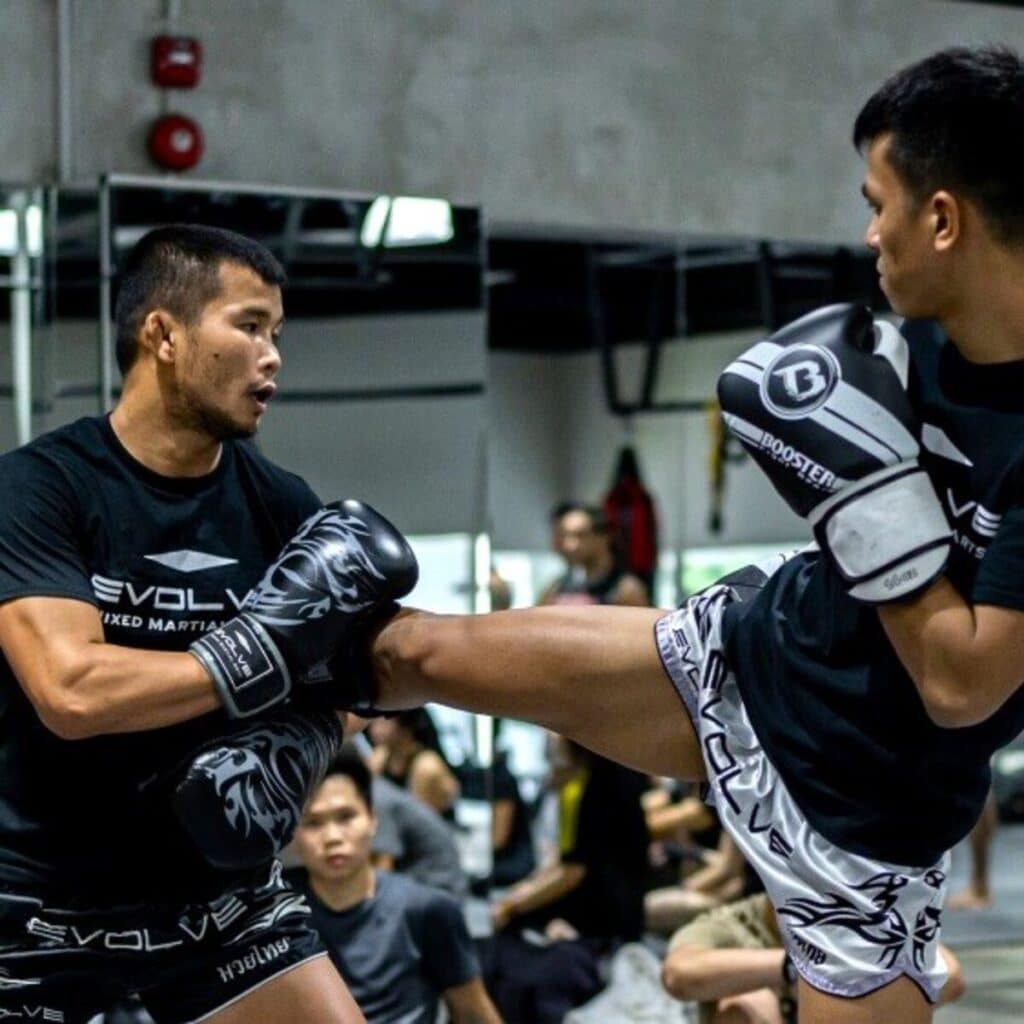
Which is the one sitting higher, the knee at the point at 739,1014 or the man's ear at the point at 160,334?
the man's ear at the point at 160,334

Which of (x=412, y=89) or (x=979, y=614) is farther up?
(x=412, y=89)

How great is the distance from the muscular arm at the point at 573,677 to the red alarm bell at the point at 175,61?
280cm

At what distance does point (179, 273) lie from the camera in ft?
11.0

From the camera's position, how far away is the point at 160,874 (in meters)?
3.28

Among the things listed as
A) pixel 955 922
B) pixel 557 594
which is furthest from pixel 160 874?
pixel 955 922

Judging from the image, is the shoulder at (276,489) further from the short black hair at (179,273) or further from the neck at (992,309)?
the neck at (992,309)

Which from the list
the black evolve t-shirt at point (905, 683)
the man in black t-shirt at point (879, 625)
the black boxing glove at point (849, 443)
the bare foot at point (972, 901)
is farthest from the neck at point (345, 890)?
the bare foot at point (972, 901)

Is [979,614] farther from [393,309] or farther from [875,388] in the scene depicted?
[393,309]

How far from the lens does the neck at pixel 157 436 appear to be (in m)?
3.32

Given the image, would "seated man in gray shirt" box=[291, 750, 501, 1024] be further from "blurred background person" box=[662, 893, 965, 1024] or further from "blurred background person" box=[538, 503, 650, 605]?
"blurred background person" box=[538, 503, 650, 605]

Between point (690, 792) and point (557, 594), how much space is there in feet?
3.00

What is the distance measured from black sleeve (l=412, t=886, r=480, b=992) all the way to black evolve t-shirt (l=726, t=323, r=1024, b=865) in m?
2.04

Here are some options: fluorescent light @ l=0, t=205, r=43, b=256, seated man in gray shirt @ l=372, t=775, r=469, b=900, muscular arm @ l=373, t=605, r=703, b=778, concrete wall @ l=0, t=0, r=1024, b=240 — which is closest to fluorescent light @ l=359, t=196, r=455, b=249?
concrete wall @ l=0, t=0, r=1024, b=240

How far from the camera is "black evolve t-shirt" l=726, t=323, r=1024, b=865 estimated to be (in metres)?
2.79
